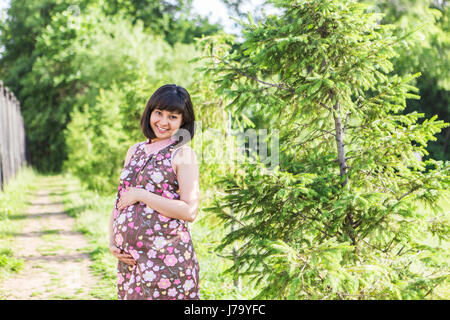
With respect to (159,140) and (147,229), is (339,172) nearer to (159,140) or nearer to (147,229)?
(159,140)

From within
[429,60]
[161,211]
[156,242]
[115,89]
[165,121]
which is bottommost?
[156,242]

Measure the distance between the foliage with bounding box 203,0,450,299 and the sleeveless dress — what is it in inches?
22.6

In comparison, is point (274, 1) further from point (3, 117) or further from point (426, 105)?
point (3, 117)

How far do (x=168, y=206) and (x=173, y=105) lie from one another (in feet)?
1.96

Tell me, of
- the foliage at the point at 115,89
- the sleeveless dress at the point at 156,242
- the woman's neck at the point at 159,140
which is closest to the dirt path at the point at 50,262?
the foliage at the point at 115,89

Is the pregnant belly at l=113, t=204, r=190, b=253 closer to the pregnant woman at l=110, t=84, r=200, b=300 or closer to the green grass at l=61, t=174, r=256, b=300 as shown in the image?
the pregnant woman at l=110, t=84, r=200, b=300

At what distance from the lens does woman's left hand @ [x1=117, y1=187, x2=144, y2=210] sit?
252 centimetres

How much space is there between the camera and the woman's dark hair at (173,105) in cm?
257

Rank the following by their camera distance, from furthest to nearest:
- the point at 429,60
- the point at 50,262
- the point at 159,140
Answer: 1. the point at 50,262
2. the point at 429,60
3. the point at 159,140

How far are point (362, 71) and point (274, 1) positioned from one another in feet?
2.97

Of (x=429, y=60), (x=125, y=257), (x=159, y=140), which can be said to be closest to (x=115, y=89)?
(x=429, y=60)

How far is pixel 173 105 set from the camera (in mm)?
2562

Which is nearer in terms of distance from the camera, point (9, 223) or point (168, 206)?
point (168, 206)

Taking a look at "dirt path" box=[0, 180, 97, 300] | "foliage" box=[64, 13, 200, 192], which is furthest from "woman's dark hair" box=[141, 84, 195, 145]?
"foliage" box=[64, 13, 200, 192]
